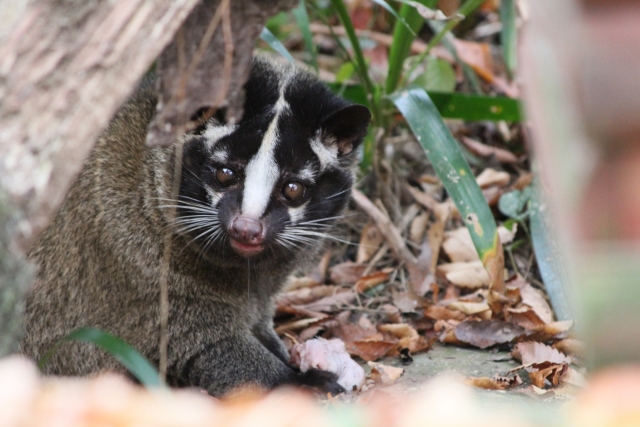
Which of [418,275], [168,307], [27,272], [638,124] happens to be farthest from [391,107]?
[638,124]

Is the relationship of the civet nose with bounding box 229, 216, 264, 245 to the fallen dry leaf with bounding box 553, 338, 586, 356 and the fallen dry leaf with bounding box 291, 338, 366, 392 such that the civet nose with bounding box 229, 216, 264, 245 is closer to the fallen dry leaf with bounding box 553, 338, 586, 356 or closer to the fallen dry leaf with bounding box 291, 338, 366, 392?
the fallen dry leaf with bounding box 291, 338, 366, 392

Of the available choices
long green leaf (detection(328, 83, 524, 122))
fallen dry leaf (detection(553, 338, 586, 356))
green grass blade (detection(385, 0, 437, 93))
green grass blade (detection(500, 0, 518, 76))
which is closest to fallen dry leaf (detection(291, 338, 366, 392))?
fallen dry leaf (detection(553, 338, 586, 356))

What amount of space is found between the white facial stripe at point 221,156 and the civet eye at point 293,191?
0.34m

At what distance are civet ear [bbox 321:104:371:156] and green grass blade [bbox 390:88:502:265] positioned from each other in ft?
1.87

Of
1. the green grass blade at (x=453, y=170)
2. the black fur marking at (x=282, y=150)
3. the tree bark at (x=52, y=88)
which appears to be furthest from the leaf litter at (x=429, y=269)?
the tree bark at (x=52, y=88)

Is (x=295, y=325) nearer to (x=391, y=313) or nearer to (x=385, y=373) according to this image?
(x=391, y=313)

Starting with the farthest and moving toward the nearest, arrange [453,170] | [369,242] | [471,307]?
[369,242] < [471,307] < [453,170]

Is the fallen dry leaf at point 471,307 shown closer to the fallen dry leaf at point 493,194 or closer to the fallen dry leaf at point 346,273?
the fallen dry leaf at point 346,273

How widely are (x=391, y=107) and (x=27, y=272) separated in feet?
11.7

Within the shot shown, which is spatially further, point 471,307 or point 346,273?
point 346,273

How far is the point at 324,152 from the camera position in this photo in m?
4.18

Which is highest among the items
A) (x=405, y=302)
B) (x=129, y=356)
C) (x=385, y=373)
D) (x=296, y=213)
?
(x=129, y=356)

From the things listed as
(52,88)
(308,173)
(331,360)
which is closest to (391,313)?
(331,360)

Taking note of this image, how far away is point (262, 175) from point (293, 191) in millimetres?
233
